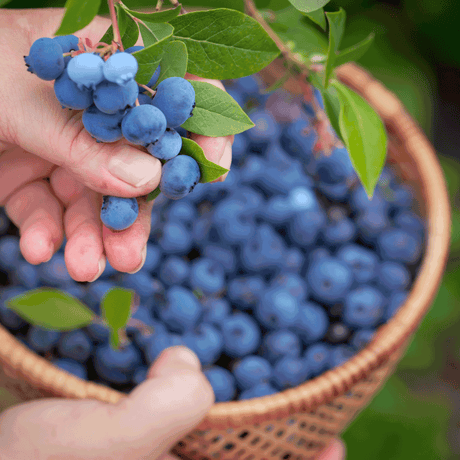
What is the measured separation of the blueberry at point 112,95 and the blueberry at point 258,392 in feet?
1.98

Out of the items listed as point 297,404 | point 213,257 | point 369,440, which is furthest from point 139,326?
point 369,440

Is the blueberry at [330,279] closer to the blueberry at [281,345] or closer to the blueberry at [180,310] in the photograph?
the blueberry at [281,345]

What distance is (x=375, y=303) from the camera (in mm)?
859

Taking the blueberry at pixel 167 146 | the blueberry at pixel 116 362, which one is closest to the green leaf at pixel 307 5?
the blueberry at pixel 167 146

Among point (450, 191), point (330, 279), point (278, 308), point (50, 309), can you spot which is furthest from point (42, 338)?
point (450, 191)

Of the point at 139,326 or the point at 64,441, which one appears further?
the point at 139,326

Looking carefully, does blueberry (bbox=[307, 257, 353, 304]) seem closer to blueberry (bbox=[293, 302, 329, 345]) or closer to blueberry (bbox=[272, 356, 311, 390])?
blueberry (bbox=[293, 302, 329, 345])

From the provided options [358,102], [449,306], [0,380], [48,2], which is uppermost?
[358,102]

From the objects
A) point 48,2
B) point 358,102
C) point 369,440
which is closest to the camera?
point 358,102

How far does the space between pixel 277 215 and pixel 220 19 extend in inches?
20.7

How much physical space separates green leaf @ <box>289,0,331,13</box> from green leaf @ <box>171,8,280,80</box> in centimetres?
5

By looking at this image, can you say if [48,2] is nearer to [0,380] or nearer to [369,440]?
[0,380]

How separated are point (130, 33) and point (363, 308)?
25.5 inches

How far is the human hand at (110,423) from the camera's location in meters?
0.62
